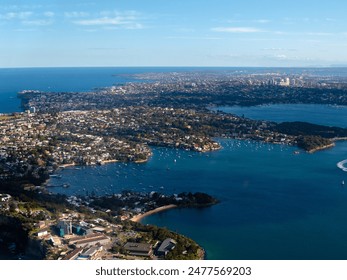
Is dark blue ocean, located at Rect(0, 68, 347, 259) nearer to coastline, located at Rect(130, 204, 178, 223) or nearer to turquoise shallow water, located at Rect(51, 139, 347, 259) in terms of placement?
turquoise shallow water, located at Rect(51, 139, 347, 259)

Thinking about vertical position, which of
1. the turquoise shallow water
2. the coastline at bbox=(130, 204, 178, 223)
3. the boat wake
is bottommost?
the coastline at bbox=(130, 204, 178, 223)

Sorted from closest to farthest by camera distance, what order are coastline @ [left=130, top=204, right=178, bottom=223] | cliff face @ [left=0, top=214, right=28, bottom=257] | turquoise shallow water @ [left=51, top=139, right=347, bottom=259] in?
cliff face @ [left=0, top=214, right=28, bottom=257]
turquoise shallow water @ [left=51, top=139, right=347, bottom=259]
coastline @ [left=130, top=204, right=178, bottom=223]

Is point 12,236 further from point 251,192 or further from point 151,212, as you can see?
point 251,192

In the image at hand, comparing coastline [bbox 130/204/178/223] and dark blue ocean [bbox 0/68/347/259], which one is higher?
dark blue ocean [bbox 0/68/347/259]

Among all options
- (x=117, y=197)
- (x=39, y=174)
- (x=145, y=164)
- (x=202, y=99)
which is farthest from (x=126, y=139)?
(x=202, y=99)

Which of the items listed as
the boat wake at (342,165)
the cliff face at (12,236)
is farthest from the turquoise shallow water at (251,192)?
the cliff face at (12,236)

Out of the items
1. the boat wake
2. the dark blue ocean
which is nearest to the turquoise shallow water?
the dark blue ocean

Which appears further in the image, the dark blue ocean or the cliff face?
the dark blue ocean

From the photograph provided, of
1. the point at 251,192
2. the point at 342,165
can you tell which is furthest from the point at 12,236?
the point at 342,165
